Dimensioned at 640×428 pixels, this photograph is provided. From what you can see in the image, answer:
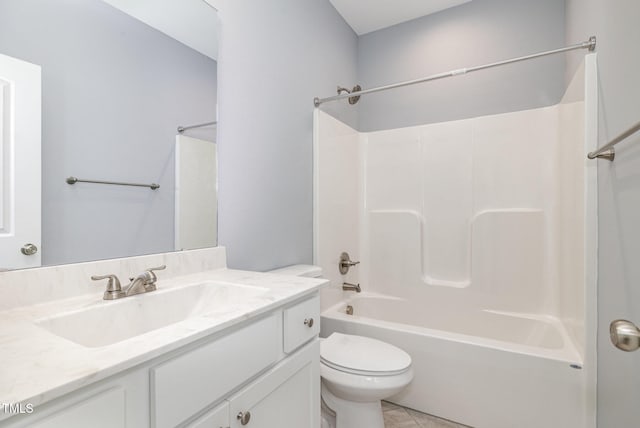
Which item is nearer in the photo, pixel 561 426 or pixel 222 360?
pixel 222 360

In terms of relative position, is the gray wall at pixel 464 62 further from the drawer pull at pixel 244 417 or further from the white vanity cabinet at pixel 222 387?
the drawer pull at pixel 244 417

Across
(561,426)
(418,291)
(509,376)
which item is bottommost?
(561,426)

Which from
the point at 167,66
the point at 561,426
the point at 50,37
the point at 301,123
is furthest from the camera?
the point at 301,123

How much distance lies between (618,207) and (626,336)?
708 mm

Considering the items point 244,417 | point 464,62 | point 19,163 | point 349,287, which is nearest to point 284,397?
point 244,417

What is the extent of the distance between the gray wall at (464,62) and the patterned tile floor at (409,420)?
2.01 metres

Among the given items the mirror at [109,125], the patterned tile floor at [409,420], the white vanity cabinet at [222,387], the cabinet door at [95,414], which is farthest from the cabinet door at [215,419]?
the patterned tile floor at [409,420]

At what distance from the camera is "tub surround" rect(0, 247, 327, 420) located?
46cm

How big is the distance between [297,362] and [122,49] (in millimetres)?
1213

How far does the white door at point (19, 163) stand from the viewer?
78 cm

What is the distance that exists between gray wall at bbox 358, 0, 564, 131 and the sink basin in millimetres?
2053

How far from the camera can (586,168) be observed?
4.65ft

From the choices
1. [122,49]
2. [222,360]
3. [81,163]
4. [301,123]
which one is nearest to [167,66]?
[122,49]

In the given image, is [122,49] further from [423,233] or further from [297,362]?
[423,233]
